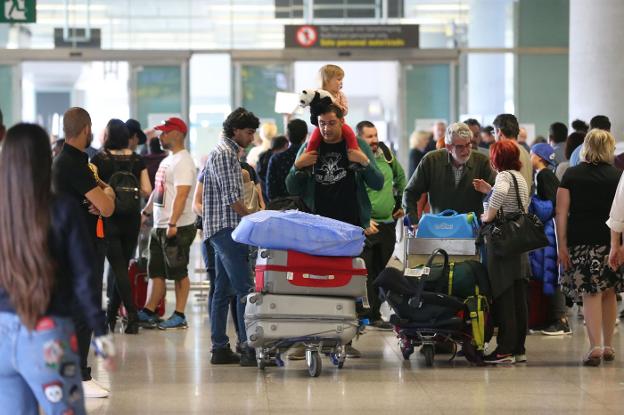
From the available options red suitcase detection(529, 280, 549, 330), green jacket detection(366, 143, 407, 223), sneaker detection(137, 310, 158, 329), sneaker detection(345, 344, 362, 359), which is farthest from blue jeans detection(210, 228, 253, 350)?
red suitcase detection(529, 280, 549, 330)

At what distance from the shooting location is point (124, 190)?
33.3ft

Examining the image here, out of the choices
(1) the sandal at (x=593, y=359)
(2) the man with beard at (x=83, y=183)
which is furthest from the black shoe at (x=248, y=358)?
(1) the sandal at (x=593, y=359)

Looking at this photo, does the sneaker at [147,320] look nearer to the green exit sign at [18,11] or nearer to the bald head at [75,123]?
the bald head at [75,123]

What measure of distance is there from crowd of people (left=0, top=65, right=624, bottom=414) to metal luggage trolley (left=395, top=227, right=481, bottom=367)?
0.27 m

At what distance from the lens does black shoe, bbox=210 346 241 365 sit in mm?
8648

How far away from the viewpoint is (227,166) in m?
8.27

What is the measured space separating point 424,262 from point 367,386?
1.46 m

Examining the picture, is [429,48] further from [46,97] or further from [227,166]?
[227,166]

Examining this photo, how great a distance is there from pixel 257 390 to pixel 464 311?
66.9 inches

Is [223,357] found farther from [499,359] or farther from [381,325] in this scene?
[381,325]

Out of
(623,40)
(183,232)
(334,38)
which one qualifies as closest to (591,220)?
(183,232)

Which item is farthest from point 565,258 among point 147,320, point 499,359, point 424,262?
point 147,320

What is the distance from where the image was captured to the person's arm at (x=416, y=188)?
9.48 metres

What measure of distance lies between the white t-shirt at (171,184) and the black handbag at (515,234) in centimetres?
303
